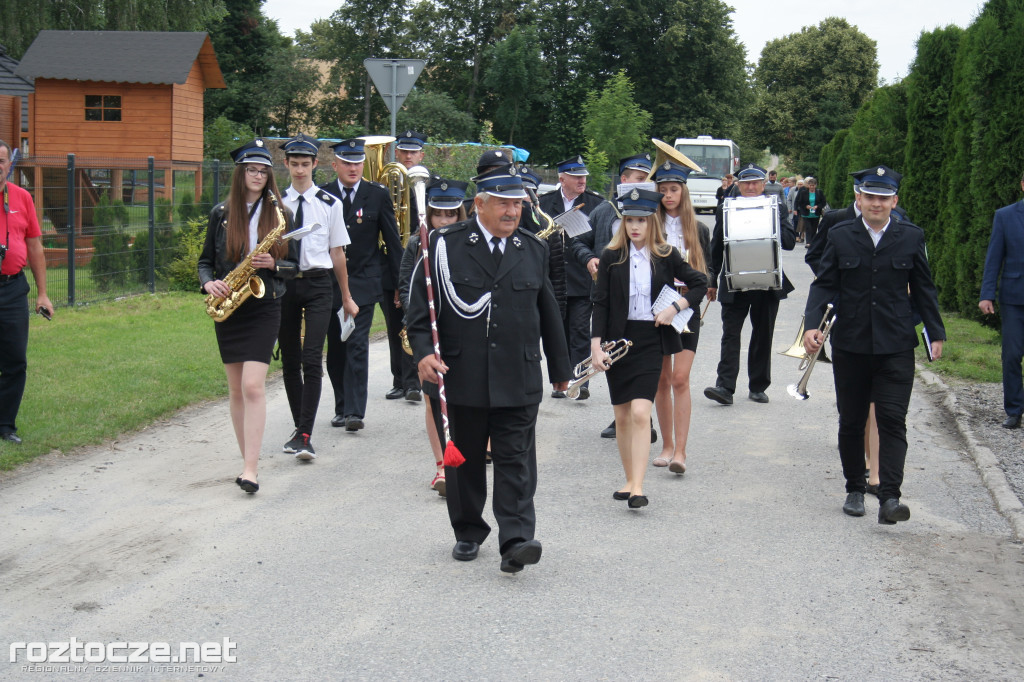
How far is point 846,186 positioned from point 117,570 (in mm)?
31858

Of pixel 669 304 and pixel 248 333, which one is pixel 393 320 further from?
pixel 669 304

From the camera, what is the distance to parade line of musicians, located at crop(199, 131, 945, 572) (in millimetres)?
5559

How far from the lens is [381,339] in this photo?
14.3 metres

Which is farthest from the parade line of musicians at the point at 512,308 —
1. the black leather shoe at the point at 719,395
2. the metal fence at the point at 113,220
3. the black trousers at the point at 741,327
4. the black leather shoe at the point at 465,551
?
the metal fence at the point at 113,220

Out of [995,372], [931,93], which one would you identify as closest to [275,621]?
[995,372]

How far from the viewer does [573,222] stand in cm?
900

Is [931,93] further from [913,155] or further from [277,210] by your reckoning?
[277,210]

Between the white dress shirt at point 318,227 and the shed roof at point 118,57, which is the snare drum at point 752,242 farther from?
the shed roof at point 118,57

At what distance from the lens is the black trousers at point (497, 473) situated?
5.55 m

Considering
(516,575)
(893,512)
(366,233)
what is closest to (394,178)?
(366,233)

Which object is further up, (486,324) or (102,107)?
(102,107)

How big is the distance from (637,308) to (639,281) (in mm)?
174

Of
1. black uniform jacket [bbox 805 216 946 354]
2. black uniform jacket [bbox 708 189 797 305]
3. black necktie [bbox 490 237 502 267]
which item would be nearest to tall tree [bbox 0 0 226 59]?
black uniform jacket [bbox 708 189 797 305]

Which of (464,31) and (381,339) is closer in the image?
(381,339)
